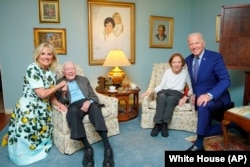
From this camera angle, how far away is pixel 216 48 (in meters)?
3.52

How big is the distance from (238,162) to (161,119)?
123cm

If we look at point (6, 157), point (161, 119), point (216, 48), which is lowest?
point (6, 157)

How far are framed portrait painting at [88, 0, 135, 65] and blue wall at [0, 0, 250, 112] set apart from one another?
0.10 m

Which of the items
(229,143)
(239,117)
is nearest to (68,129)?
(239,117)

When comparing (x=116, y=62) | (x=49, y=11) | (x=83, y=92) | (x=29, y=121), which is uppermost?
(x=49, y=11)

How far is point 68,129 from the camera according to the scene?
213cm

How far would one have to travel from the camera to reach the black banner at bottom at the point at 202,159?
1.37m

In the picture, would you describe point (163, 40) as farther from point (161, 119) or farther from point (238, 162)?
point (238, 162)

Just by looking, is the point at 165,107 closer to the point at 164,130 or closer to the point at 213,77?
the point at 164,130

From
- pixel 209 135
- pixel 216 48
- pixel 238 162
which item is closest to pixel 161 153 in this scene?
pixel 209 135

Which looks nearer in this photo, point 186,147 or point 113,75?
point 186,147

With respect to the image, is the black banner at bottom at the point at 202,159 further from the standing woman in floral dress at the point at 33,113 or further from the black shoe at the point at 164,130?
the standing woman in floral dress at the point at 33,113

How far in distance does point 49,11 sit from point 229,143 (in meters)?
3.17

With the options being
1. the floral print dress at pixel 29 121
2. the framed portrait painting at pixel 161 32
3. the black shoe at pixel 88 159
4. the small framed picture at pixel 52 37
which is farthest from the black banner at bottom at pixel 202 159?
the framed portrait painting at pixel 161 32
